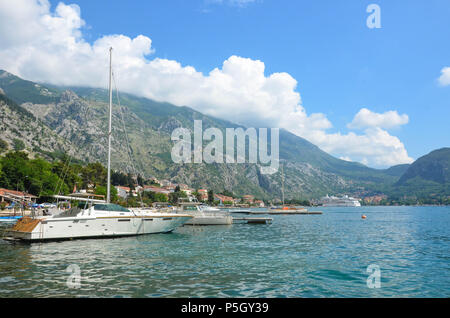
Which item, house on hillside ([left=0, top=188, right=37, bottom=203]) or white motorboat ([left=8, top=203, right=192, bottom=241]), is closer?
white motorboat ([left=8, top=203, right=192, bottom=241])

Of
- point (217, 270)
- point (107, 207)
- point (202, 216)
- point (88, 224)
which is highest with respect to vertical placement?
point (107, 207)

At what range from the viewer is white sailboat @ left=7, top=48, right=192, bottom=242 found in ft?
97.9

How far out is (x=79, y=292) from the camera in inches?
545

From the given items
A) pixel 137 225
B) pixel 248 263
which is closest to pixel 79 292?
pixel 248 263

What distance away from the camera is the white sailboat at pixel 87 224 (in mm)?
29844

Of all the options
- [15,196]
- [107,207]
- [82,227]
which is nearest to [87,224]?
[82,227]

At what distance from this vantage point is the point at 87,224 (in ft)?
105

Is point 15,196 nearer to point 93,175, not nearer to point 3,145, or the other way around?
point 93,175

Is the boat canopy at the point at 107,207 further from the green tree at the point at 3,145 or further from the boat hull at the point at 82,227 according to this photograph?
the green tree at the point at 3,145

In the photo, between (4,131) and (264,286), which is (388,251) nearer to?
(264,286)

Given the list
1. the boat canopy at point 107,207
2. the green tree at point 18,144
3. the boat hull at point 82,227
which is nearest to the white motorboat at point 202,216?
the boat hull at point 82,227

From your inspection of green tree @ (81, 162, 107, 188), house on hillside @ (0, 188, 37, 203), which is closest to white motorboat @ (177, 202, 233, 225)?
house on hillside @ (0, 188, 37, 203)

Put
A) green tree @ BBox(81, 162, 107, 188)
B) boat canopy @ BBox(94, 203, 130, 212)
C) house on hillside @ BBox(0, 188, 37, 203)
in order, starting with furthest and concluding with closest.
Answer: green tree @ BBox(81, 162, 107, 188)
house on hillside @ BBox(0, 188, 37, 203)
boat canopy @ BBox(94, 203, 130, 212)

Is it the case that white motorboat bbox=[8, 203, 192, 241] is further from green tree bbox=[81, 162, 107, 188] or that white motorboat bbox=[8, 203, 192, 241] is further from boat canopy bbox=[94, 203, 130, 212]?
green tree bbox=[81, 162, 107, 188]
